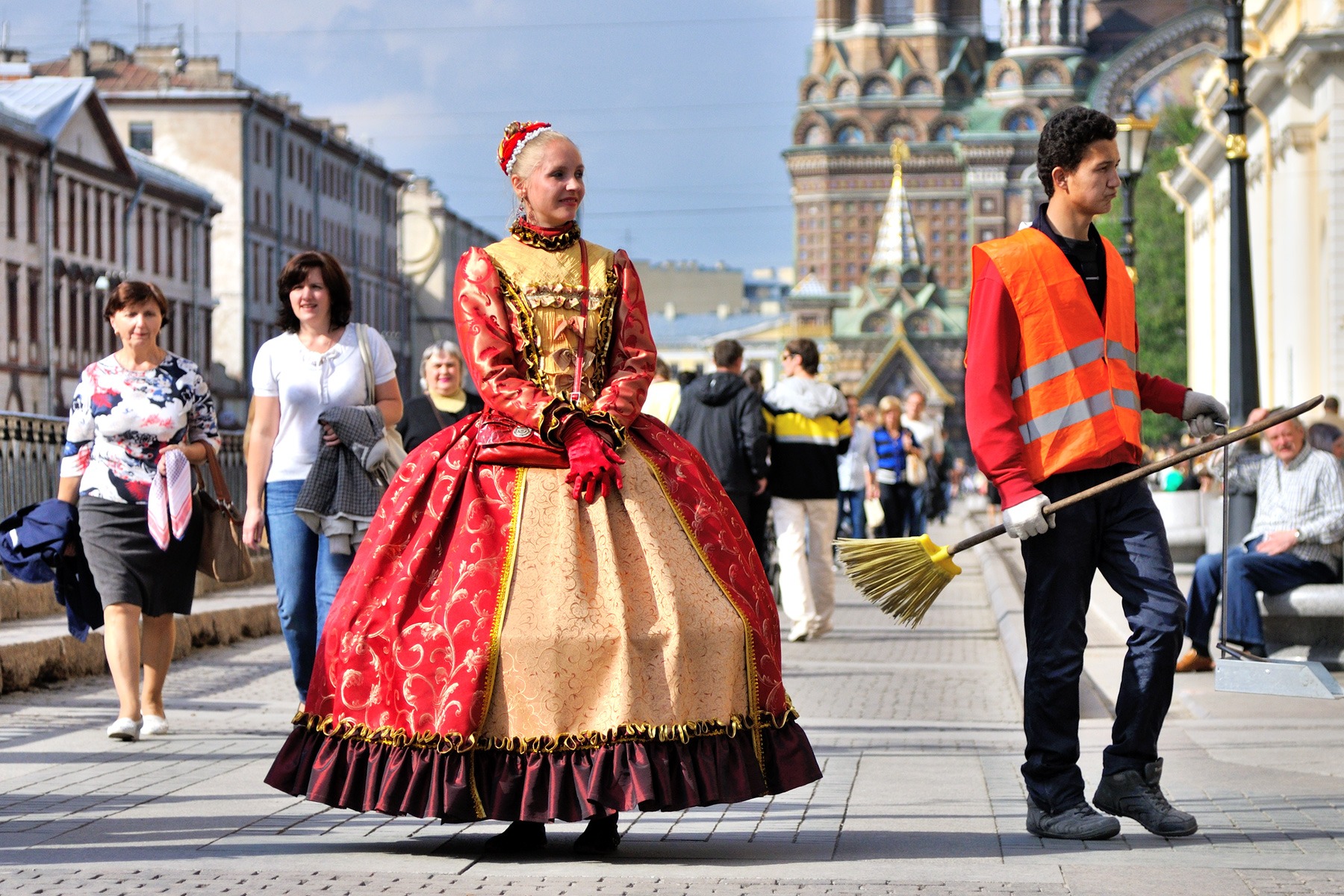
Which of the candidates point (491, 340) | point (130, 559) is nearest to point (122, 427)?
point (130, 559)

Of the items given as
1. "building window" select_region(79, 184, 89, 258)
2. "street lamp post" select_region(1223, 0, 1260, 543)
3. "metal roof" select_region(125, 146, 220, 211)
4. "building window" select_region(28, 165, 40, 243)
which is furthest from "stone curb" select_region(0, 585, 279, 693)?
"metal roof" select_region(125, 146, 220, 211)

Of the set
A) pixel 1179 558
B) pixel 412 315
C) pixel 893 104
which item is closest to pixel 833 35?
pixel 893 104

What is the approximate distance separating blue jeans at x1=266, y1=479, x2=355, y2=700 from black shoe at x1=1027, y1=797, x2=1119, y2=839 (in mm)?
3218

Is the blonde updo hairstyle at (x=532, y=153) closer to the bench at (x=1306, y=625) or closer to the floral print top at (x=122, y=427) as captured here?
the floral print top at (x=122, y=427)

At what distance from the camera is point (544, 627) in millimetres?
5824

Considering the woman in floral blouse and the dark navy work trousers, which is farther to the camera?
the woman in floral blouse

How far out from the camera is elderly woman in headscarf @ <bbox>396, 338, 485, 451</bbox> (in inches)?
441

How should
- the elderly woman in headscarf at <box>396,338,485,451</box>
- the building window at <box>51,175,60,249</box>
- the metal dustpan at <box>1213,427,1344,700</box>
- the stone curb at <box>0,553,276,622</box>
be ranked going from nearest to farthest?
the metal dustpan at <box>1213,427,1344,700</box>
the elderly woman in headscarf at <box>396,338,485,451</box>
the stone curb at <box>0,553,276,622</box>
the building window at <box>51,175,60,249</box>

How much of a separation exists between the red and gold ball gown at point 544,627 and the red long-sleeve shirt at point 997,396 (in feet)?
2.31

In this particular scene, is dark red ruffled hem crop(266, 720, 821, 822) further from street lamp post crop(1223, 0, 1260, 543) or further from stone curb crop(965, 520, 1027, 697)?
street lamp post crop(1223, 0, 1260, 543)

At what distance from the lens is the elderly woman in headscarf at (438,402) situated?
11195 mm

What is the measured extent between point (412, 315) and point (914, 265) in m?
71.7

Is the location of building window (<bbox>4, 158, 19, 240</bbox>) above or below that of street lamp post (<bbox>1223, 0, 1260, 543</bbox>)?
above

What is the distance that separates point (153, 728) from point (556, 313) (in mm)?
3633
